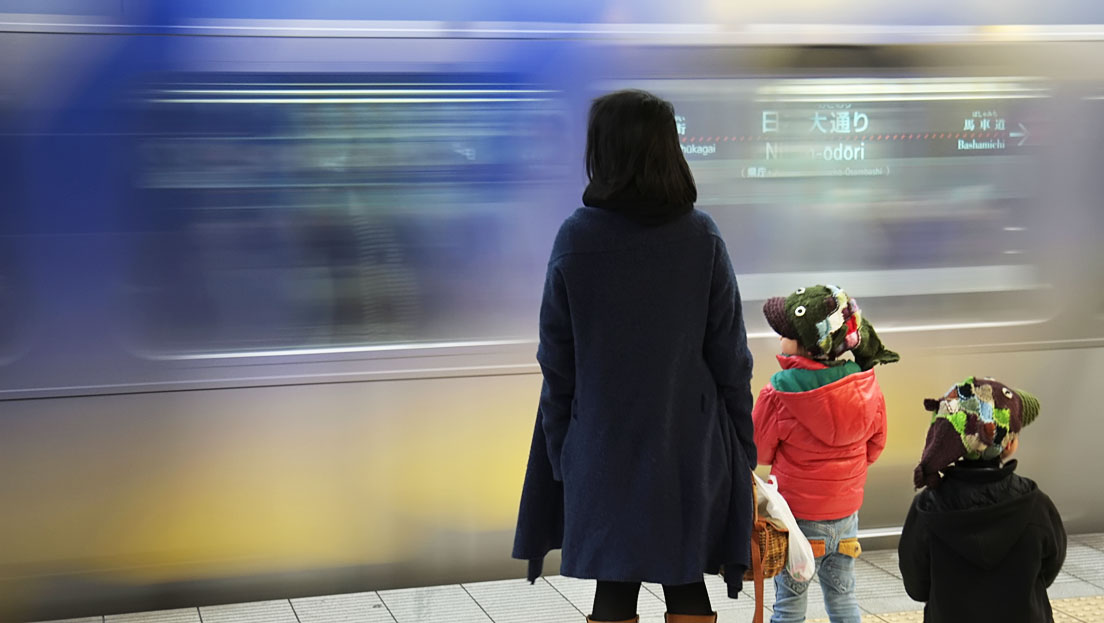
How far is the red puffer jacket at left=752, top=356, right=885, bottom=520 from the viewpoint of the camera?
3.16m

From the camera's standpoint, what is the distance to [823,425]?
3.17 metres

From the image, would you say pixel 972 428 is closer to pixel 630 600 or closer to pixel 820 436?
pixel 820 436

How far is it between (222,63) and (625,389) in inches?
80.2

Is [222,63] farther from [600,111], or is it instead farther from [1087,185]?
[1087,185]

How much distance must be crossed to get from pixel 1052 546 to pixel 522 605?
2027 mm

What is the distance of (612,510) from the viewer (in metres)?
2.58

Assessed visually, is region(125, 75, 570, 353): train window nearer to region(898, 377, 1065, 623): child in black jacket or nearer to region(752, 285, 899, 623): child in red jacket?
region(752, 285, 899, 623): child in red jacket

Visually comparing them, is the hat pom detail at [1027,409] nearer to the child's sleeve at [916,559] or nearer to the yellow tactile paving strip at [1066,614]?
the child's sleeve at [916,559]

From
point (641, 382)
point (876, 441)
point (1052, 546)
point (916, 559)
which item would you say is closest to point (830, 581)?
point (876, 441)

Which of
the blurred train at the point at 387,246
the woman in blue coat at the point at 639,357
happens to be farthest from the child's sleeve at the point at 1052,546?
the blurred train at the point at 387,246

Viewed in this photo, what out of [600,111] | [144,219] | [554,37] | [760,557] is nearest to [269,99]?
[144,219]

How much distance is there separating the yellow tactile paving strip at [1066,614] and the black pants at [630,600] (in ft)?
4.70

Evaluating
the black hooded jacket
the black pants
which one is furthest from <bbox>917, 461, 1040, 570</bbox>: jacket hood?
the black pants

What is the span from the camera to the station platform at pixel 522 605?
3914mm
